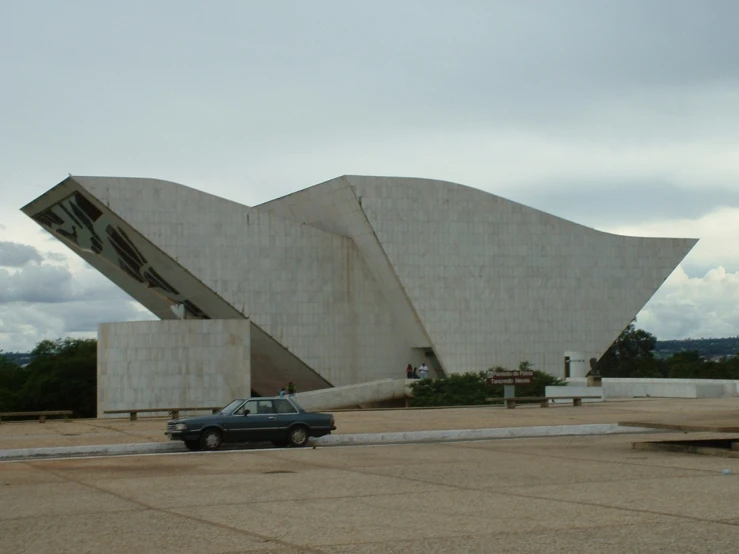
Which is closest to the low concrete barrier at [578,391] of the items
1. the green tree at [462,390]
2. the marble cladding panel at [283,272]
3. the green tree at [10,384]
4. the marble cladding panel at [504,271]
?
the green tree at [462,390]

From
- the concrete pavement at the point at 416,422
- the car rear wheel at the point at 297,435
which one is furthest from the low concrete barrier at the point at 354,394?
the car rear wheel at the point at 297,435

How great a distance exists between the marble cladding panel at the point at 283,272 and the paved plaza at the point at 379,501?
22109mm

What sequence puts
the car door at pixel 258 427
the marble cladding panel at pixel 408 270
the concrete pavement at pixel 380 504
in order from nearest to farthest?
the concrete pavement at pixel 380 504 → the car door at pixel 258 427 → the marble cladding panel at pixel 408 270

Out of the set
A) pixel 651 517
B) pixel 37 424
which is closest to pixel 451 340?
pixel 37 424

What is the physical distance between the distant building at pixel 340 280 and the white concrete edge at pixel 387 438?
1875 cm

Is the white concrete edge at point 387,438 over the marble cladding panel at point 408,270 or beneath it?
beneath

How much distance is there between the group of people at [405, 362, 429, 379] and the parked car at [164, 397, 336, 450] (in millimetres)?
21974

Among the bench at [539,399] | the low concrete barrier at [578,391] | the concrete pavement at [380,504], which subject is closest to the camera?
the concrete pavement at [380,504]

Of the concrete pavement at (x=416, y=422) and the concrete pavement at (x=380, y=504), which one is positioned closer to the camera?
the concrete pavement at (x=380, y=504)

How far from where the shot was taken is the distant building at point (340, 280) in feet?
122

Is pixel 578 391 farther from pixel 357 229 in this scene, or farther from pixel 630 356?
pixel 630 356

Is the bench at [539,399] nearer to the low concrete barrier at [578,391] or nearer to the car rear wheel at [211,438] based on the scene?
the low concrete barrier at [578,391]

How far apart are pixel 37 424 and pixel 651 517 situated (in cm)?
2207

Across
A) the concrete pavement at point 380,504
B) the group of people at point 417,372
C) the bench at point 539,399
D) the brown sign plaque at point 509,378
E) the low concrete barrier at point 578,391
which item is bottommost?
the concrete pavement at point 380,504
